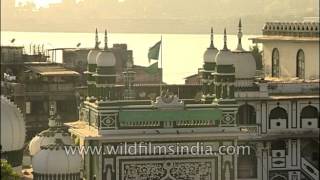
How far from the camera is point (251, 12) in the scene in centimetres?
3825

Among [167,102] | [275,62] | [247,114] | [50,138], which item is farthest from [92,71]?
[275,62]

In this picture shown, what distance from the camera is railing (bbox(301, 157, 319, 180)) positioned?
87.9 ft

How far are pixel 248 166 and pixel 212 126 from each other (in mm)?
3083

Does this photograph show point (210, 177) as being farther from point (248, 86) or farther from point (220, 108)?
point (248, 86)

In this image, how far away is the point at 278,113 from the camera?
2664cm

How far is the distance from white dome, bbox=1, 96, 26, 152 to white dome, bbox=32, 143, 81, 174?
3.25 ft

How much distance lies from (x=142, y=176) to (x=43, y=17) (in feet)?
59.3

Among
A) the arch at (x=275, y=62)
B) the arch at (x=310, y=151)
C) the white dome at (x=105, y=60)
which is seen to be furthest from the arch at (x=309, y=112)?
the white dome at (x=105, y=60)

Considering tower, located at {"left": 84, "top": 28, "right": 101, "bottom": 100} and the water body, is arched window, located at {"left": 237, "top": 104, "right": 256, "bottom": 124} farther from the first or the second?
the water body

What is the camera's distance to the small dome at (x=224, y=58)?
24.6 metres

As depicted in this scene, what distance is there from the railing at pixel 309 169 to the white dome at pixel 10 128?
22.8 feet

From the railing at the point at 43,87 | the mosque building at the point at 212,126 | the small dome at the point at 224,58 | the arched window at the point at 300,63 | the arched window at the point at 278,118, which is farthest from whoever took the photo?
the railing at the point at 43,87

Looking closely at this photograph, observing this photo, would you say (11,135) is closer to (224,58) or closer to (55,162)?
(55,162)

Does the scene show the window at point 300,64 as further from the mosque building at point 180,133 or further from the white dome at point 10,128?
the white dome at point 10,128
